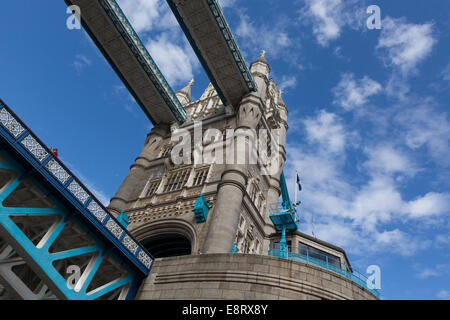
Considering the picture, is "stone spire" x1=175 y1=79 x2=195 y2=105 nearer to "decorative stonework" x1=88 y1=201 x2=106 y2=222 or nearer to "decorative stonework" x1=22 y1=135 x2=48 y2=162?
"decorative stonework" x1=88 y1=201 x2=106 y2=222

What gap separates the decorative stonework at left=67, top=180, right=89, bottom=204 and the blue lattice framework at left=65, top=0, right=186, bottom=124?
25509 millimetres

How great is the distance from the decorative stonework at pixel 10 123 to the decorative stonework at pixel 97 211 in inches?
182

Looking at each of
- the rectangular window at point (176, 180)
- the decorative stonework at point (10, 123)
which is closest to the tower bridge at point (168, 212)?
the decorative stonework at point (10, 123)

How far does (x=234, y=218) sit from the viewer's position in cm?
2594

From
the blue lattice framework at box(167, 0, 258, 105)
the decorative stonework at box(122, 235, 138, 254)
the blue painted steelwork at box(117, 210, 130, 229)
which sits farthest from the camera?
the blue lattice framework at box(167, 0, 258, 105)

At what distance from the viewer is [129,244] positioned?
1794 cm

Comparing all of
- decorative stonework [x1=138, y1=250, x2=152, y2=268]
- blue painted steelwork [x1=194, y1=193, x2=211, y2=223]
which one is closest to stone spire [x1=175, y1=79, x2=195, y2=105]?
blue painted steelwork [x1=194, y1=193, x2=211, y2=223]

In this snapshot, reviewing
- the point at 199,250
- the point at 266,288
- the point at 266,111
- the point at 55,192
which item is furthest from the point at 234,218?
the point at 266,111

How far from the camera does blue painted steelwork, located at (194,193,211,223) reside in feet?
88.1

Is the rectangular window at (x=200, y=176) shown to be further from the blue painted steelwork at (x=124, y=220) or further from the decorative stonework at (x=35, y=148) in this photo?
the decorative stonework at (x=35, y=148)

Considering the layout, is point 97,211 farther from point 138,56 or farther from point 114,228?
point 138,56

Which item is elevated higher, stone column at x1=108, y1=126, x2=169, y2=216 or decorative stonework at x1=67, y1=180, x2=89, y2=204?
stone column at x1=108, y1=126, x2=169, y2=216

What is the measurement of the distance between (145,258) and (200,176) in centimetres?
1466

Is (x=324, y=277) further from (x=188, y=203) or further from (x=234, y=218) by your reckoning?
(x=188, y=203)
